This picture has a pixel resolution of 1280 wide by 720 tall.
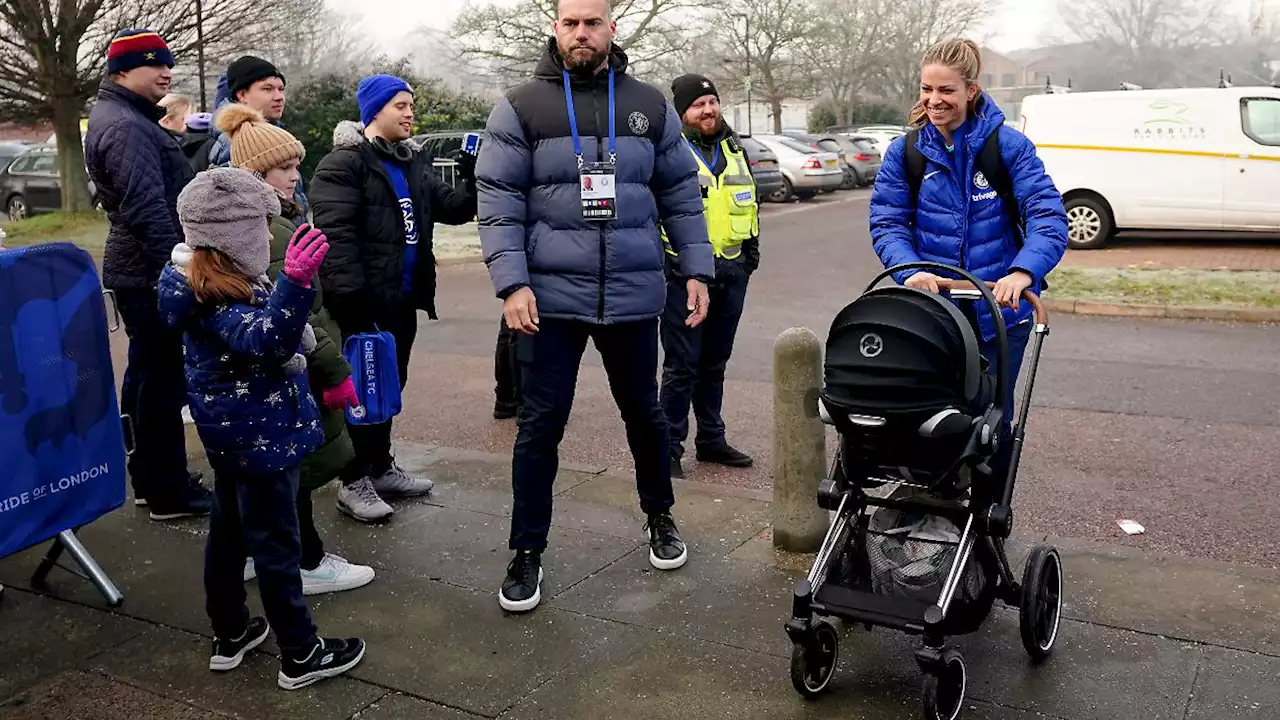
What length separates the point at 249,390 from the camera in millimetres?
3643

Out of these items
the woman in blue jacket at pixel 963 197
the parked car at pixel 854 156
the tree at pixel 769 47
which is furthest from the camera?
the tree at pixel 769 47

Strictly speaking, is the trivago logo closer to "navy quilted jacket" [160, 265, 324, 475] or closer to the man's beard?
"navy quilted jacket" [160, 265, 324, 475]

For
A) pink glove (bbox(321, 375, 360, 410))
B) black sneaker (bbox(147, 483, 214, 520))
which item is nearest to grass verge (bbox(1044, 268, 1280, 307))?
black sneaker (bbox(147, 483, 214, 520))

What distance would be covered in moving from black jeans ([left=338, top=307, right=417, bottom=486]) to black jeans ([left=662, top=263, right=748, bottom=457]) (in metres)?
1.27

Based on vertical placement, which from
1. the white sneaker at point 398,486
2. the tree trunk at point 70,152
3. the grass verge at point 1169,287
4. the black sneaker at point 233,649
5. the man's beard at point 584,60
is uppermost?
the tree trunk at point 70,152

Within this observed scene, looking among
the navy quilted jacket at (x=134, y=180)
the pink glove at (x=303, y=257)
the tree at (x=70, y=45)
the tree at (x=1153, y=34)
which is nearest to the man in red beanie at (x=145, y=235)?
the navy quilted jacket at (x=134, y=180)

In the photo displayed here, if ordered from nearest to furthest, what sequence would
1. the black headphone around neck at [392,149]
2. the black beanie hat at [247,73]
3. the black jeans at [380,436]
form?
the black headphone around neck at [392,149] → the black jeans at [380,436] → the black beanie hat at [247,73]

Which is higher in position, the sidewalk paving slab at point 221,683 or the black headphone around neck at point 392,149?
the black headphone around neck at point 392,149

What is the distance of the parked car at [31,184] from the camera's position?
26.0 meters

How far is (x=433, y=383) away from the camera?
8766mm

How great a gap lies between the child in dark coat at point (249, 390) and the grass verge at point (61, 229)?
60.8 feet

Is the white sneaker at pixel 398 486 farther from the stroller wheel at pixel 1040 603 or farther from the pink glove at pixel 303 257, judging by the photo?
the stroller wheel at pixel 1040 603

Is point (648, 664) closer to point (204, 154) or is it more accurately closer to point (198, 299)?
point (198, 299)

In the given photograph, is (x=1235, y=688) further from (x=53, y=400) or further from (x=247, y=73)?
(x=247, y=73)
